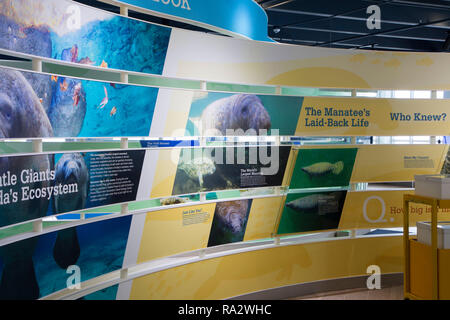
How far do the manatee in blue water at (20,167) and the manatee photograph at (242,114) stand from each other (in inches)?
53.0

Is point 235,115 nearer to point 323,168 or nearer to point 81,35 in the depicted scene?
point 323,168

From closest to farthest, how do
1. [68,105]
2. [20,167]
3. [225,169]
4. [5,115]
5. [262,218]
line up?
[5,115] → [20,167] → [68,105] → [225,169] → [262,218]

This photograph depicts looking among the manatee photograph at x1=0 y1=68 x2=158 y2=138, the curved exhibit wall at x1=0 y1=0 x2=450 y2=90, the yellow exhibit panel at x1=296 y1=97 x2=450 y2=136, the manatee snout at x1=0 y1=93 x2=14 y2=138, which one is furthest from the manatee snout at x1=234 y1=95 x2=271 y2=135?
the manatee snout at x1=0 y1=93 x2=14 y2=138

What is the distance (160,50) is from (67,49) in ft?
2.73

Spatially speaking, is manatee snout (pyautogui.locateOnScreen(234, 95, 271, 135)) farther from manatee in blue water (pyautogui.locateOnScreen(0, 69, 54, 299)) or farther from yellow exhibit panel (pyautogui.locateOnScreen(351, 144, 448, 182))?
manatee in blue water (pyautogui.locateOnScreen(0, 69, 54, 299))

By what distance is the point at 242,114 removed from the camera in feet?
13.0

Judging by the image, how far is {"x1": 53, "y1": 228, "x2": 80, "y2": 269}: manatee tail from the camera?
8.82 ft

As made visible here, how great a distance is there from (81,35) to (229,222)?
6.58 feet

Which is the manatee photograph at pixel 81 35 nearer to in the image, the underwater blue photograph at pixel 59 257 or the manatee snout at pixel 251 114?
the manatee snout at pixel 251 114

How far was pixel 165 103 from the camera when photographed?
11.2 ft

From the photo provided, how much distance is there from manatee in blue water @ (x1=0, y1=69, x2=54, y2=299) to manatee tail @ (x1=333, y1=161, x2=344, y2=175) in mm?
2920

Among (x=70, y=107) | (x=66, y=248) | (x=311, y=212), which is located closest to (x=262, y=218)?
(x=311, y=212)

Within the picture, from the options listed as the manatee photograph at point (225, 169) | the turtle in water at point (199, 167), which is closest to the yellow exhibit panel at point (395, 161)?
the manatee photograph at point (225, 169)

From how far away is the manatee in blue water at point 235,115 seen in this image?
376 centimetres
